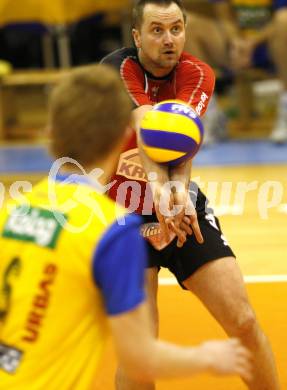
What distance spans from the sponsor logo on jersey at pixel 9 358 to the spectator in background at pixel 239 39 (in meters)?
6.44

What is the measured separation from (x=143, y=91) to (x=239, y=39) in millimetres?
5372

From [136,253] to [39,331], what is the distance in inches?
12.3

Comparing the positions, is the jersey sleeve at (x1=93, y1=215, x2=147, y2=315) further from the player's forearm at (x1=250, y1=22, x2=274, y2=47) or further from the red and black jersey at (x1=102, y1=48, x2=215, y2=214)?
the player's forearm at (x1=250, y1=22, x2=274, y2=47)

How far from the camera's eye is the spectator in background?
847 centimetres

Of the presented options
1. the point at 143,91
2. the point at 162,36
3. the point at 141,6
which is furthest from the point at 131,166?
the point at 141,6

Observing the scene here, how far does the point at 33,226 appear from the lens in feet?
7.18

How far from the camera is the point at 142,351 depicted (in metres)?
2.06

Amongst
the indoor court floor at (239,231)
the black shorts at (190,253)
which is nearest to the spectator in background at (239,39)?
the indoor court floor at (239,231)

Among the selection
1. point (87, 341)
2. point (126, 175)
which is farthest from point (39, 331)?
point (126, 175)

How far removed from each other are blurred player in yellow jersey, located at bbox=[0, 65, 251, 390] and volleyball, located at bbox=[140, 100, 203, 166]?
91 centimetres

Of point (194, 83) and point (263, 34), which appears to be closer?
point (194, 83)

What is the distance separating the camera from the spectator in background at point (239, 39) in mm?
8469

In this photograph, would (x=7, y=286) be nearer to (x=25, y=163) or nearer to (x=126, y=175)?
(x=126, y=175)

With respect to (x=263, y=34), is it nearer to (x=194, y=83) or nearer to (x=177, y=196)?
(x=194, y=83)
